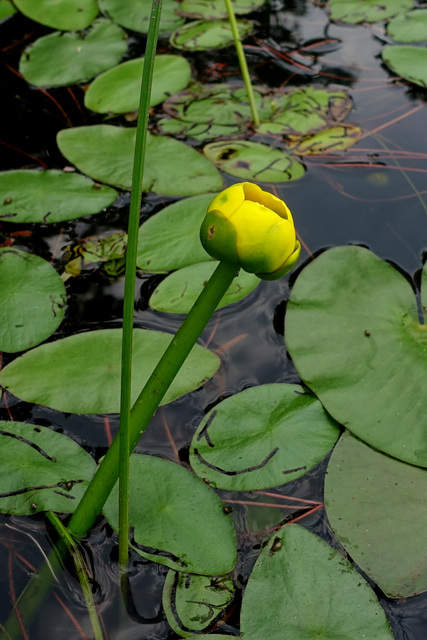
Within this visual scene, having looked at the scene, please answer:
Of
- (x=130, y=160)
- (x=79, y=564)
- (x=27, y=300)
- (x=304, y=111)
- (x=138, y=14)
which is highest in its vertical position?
(x=138, y=14)

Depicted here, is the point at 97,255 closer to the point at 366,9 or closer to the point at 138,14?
the point at 138,14

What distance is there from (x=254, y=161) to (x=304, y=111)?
0.29 meters

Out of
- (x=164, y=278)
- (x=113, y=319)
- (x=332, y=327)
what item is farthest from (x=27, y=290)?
(x=332, y=327)

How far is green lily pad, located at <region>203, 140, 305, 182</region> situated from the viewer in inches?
66.2

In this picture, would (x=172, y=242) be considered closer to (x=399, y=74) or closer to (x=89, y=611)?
(x=89, y=611)

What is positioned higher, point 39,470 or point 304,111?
point 304,111

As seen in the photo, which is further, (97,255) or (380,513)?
(97,255)

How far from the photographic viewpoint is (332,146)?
5.85 ft

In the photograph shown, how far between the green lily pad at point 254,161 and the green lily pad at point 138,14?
0.71m

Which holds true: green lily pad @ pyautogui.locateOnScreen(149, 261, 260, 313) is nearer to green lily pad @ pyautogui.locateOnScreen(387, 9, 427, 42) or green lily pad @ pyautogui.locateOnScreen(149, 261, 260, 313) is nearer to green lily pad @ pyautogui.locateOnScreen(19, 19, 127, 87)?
green lily pad @ pyautogui.locateOnScreen(19, 19, 127, 87)

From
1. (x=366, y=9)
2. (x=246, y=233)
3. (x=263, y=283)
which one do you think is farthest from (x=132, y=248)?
(x=366, y=9)

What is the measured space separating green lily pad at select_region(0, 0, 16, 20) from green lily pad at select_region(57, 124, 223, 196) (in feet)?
2.65

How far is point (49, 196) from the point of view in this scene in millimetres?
1630

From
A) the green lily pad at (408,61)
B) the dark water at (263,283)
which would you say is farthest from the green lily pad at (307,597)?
the green lily pad at (408,61)
